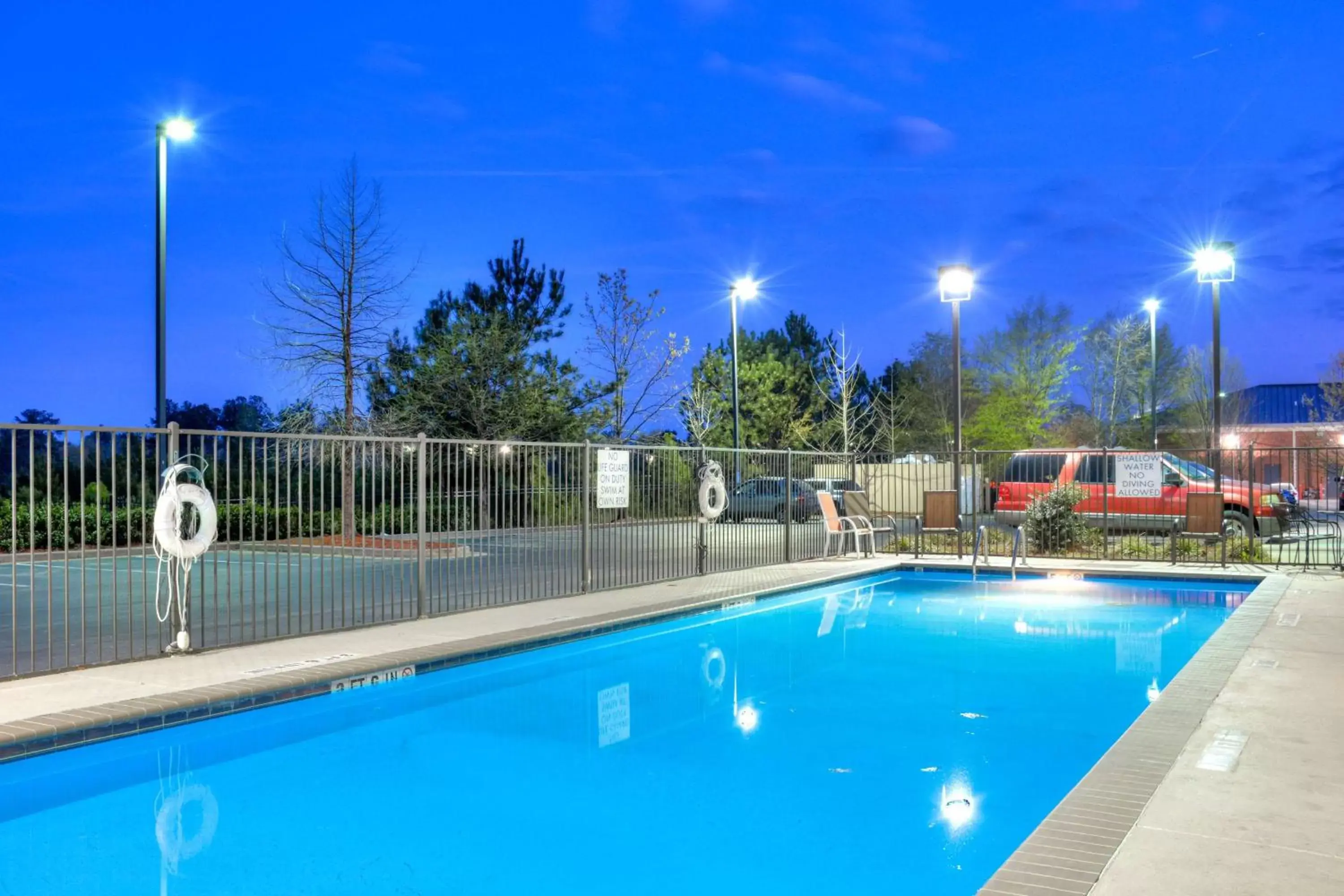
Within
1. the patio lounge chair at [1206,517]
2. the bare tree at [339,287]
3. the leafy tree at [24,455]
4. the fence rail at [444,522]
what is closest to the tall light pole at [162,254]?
the fence rail at [444,522]

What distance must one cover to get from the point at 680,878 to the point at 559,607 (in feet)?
20.0

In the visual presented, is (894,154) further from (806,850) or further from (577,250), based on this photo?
(806,850)

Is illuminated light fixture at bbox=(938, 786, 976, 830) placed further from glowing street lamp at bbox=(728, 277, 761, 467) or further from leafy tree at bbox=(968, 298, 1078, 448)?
leafy tree at bbox=(968, 298, 1078, 448)

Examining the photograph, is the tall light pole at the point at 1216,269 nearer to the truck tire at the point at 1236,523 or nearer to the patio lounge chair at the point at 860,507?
the truck tire at the point at 1236,523

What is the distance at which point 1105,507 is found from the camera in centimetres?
1420

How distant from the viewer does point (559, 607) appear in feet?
32.7

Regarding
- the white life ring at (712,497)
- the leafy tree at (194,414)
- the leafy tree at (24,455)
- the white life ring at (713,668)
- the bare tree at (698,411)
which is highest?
the leafy tree at (194,414)

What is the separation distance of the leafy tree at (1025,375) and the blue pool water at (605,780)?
29.3 meters

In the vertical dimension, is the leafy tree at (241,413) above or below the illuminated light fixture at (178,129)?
below

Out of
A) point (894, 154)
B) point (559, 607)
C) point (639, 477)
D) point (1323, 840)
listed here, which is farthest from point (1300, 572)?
point (894, 154)

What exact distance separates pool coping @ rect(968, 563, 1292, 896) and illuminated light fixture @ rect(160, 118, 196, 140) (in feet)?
38.6

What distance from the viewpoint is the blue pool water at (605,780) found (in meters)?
4.04

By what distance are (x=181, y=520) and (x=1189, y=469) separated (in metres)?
16.9

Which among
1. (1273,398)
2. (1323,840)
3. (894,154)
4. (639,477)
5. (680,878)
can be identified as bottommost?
(680,878)
